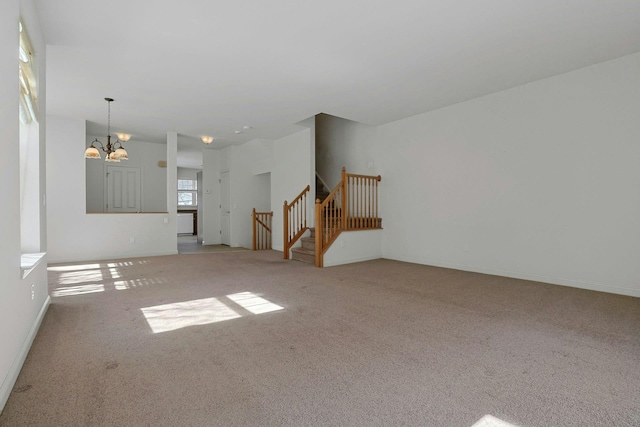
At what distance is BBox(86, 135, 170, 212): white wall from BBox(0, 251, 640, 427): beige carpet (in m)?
4.81

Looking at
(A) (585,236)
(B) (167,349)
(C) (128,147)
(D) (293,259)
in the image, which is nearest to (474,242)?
(A) (585,236)

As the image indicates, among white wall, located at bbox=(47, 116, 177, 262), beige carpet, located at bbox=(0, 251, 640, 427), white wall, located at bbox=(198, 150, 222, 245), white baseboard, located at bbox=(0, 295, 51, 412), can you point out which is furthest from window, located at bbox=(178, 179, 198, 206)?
white baseboard, located at bbox=(0, 295, 51, 412)

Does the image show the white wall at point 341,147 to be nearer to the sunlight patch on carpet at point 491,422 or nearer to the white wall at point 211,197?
the white wall at point 211,197

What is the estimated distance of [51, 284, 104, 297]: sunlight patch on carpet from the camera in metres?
3.87

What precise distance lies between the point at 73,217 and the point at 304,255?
473 centimetres

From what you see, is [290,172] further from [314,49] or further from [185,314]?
[185,314]

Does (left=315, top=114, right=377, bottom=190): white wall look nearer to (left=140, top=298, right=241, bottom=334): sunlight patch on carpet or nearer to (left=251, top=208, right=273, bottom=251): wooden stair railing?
(left=251, top=208, right=273, bottom=251): wooden stair railing

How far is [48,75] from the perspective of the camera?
14.3 feet

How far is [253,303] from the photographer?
349 cm

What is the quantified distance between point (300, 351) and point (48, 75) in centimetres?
498

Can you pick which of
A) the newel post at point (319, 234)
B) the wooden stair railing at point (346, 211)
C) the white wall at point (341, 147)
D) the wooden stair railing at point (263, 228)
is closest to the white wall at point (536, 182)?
the wooden stair railing at point (346, 211)

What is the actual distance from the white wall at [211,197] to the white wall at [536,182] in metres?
5.71

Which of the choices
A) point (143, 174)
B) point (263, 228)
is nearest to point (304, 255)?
point (263, 228)

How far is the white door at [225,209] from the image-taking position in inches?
364
